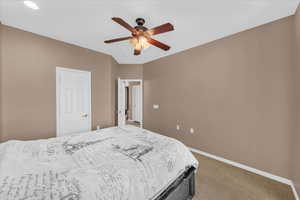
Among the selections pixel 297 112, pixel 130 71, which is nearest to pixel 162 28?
pixel 297 112

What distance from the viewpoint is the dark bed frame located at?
1.22 meters

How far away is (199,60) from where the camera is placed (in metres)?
3.02

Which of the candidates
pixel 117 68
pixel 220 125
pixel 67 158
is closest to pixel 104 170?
pixel 67 158

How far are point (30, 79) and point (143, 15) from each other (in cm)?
236

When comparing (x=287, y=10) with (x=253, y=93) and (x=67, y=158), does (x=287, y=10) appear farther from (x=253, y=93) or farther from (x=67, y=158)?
(x=67, y=158)

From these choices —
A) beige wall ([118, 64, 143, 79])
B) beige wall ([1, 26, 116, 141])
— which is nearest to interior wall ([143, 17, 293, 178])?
beige wall ([118, 64, 143, 79])

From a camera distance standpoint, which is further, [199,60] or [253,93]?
[199,60]

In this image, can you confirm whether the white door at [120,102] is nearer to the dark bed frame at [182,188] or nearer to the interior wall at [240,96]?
the interior wall at [240,96]

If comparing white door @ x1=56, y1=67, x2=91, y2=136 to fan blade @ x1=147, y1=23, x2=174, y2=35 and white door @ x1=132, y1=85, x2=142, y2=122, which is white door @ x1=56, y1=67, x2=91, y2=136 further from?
white door @ x1=132, y1=85, x2=142, y2=122

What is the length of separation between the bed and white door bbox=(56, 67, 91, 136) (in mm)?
1385

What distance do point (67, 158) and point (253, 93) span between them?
286 cm

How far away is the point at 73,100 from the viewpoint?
2990mm

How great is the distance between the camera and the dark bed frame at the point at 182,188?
1.22 meters

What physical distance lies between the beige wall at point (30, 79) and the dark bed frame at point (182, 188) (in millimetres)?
2650
